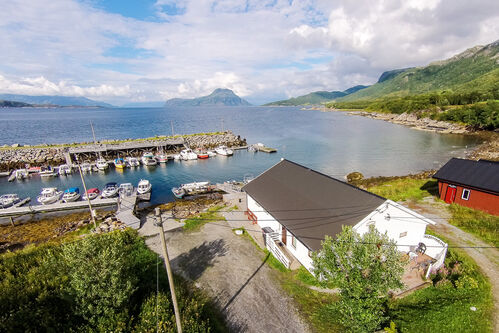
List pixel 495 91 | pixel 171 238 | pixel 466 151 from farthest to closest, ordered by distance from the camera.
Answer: pixel 495 91
pixel 466 151
pixel 171 238

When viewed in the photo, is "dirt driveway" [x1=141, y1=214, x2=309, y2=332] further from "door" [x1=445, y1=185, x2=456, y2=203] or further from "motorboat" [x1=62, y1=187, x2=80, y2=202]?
"door" [x1=445, y1=185, x2=456, y2=203]

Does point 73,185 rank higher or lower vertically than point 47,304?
lower

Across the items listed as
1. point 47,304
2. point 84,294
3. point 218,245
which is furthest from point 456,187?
point 47,304

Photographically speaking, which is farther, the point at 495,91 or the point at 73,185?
the point at 495,91

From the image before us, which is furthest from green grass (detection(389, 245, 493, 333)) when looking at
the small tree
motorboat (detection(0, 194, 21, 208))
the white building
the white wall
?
motorboat (detection(0, 194, 21, 208))

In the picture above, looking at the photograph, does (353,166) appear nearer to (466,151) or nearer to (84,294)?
(466,151)

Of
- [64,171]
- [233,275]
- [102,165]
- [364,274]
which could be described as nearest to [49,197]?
[64,171]
